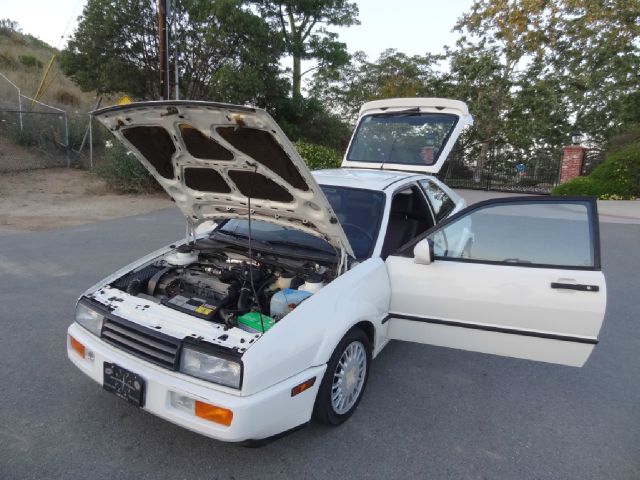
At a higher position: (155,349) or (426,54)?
(426,54)

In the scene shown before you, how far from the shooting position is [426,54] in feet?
78.6

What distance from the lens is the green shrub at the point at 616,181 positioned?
553 inches

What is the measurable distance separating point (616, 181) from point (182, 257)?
15505 mm

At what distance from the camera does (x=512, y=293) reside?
2748 mm

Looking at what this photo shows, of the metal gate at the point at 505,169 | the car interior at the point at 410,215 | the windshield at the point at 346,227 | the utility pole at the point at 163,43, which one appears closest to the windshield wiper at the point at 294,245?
the windshield at the point at 346,227

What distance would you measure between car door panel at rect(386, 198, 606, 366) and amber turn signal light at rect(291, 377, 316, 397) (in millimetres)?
966

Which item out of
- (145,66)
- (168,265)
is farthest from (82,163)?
(168,265)

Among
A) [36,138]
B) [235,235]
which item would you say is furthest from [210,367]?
[36,138]

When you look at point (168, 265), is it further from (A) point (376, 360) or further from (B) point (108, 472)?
(A) point (376, 360)

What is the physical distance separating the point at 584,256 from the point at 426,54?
24099mm

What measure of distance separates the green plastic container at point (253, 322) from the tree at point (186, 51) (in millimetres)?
14817

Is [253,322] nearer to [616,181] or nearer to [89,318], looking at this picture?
[89,318]

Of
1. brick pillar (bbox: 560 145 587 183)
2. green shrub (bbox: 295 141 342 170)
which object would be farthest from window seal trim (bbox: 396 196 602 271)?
brick pillar (bbox: 560 145 587 183)

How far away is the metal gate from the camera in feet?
56.0
